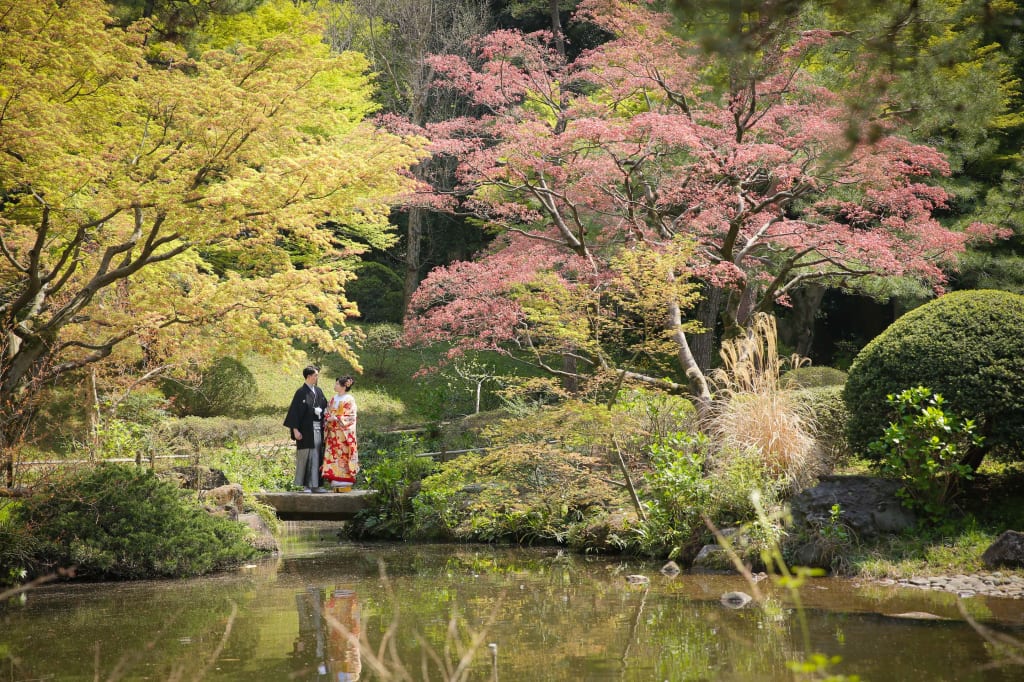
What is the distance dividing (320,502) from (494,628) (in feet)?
18.8

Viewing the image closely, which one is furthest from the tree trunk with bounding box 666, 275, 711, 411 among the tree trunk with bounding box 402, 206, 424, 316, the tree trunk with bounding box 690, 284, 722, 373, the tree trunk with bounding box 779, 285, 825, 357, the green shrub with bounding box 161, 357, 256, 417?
the tree trunk with bounding box 402, 206, 424, 316

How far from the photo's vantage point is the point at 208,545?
8.00 meters

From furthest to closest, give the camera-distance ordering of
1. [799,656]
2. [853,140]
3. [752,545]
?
[752,545], [799,656], [853,140]

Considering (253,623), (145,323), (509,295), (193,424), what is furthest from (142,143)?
(193,424)

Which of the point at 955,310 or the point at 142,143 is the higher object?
the point at 142,143

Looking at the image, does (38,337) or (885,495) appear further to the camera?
(38,337)

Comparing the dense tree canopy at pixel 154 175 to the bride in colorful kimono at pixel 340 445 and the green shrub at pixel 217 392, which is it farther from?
the green shrub at pixel 217 392

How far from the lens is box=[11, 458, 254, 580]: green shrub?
289 inches

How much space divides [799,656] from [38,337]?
7.14 m

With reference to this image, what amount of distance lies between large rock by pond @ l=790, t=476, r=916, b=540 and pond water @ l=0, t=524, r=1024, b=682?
1.87 ft

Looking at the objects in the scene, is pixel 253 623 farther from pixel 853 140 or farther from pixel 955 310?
pixel 955 310

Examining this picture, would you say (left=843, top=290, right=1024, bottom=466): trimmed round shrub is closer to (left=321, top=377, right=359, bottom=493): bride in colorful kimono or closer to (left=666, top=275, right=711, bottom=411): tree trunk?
(left=666, top=275, right=711, bottom=411): tree trunk

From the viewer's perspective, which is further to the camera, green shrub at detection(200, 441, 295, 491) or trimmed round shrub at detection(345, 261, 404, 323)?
trimmed round shrub at detection(345, 261, 404, 323)

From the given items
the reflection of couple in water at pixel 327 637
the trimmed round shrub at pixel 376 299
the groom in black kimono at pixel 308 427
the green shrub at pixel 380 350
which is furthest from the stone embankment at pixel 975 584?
the trimmed round shrub at pixel 376 299
